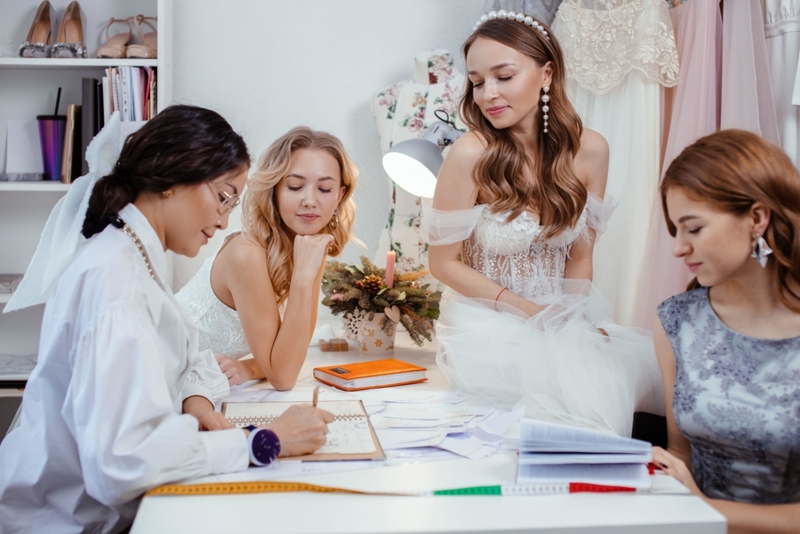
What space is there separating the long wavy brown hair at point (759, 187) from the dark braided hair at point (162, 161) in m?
0.89

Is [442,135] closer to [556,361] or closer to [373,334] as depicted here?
[373,334]

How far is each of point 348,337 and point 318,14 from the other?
1481 millimetres

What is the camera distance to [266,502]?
1.13 m

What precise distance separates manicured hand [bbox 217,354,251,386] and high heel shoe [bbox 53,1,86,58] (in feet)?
5.36

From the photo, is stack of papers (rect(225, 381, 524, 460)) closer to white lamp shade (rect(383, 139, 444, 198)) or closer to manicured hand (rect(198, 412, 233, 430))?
manicured hand (rect(198, 412, 233, 430))

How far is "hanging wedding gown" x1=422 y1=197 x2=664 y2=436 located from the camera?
5.22 feet

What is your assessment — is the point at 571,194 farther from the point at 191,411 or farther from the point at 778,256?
the point at 191,411

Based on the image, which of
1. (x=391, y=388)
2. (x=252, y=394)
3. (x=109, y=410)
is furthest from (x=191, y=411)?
(x=391, y=388)

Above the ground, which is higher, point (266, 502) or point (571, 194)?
point (571, 194)

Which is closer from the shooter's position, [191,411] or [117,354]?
[117,354]

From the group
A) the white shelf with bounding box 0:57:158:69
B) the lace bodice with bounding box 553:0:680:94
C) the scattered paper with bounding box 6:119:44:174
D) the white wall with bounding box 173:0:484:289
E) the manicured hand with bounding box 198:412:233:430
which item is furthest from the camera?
the white wall with bounding box 173:0:484:289

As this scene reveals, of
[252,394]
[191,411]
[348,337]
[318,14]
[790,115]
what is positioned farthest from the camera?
[318,14]

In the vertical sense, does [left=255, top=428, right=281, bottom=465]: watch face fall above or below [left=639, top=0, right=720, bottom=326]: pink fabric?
below

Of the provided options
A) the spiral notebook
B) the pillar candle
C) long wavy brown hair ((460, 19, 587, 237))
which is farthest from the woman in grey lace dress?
the pillar candle
